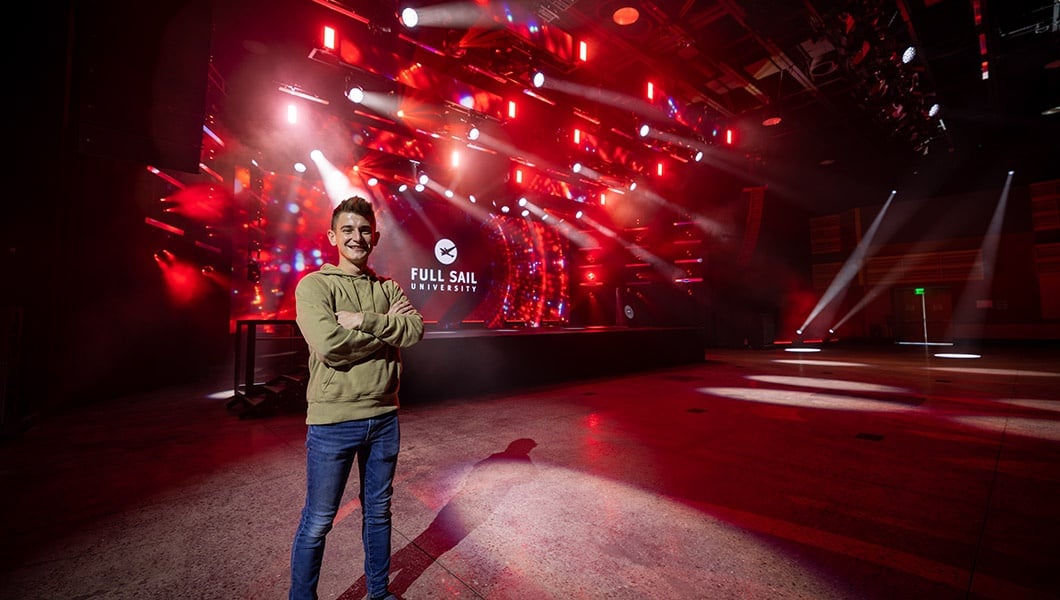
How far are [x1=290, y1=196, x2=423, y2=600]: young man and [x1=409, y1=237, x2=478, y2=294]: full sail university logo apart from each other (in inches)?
430

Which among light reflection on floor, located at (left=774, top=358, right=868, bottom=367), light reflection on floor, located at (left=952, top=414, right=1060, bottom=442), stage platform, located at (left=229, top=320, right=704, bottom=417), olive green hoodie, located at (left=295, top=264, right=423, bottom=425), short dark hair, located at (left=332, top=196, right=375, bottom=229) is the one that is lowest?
light reflection on floor, located at (left=774, top=358, right=868, bottom=367)

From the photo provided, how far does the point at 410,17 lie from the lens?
5.20m

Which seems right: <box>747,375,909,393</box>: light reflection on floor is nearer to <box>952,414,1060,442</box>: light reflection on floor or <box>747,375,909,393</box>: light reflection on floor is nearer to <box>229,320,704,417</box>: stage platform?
<box>952,414,1060,442</box>: light reflection on floor

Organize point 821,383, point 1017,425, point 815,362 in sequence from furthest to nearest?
1. point 815,362
2. point 821,383
3. point 1017,425

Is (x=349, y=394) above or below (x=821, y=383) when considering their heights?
above

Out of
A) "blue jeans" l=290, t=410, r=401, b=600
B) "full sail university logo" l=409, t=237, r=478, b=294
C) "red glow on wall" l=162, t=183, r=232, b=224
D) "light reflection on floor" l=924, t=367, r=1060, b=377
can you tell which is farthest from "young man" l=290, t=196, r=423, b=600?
"light reflection on floor" l=924, t=367, r=1060, b=377

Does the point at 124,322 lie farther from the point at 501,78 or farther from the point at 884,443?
the point at 884,443

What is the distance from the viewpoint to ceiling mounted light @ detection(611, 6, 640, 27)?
5.74m

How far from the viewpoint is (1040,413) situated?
445cm

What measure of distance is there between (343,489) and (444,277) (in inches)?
468

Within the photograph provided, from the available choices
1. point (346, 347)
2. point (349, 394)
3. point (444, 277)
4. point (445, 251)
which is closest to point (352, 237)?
point (346, 347)

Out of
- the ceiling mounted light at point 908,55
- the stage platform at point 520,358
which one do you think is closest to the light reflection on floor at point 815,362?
the stage platform at point 520,358

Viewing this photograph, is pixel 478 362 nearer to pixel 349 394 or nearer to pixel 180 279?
pixel 349 394

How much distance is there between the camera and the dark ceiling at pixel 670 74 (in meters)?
5.59
